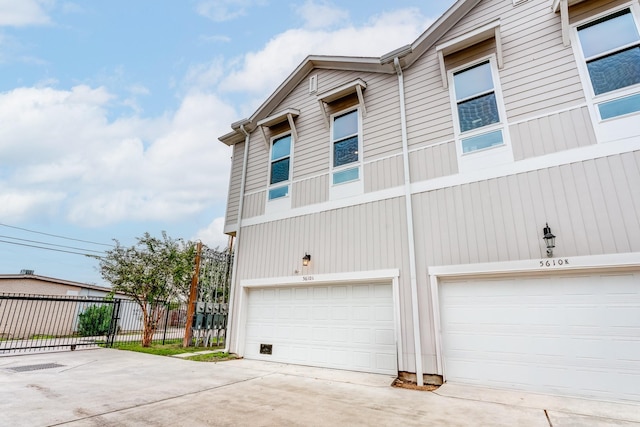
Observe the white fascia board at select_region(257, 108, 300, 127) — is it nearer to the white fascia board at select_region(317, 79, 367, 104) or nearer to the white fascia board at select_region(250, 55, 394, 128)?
the white fascia board at select_region(250, 55, 394, 128)

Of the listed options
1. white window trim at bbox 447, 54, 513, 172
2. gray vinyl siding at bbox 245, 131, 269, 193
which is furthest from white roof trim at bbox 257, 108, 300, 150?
white window trim at bbox 447, 54, 513, 172

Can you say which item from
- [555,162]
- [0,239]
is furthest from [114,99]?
[555,162]

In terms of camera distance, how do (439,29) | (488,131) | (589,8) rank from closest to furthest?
(589,8) < (488,131) < (439,29)

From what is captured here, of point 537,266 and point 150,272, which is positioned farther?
point 150,272

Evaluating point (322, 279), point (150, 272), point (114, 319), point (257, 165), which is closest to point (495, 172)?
point (322, 279)

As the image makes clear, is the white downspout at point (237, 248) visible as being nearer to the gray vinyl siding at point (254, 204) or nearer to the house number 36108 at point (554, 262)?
the gray vinyl siding at point (254, 204)

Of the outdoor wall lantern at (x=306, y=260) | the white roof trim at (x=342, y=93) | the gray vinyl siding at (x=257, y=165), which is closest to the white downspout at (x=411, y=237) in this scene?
the white roof trim at (x=342, y=93)

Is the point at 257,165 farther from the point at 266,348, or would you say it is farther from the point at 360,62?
the point at 266,348

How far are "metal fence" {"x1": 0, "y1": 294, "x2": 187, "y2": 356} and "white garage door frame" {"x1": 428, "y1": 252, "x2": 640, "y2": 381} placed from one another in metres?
8.19

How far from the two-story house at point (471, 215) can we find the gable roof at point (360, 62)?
0.04 metres

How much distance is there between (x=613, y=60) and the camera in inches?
182

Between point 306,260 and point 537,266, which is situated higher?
point 306,260

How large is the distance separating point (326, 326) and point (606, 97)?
6281 mm

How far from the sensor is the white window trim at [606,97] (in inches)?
165
